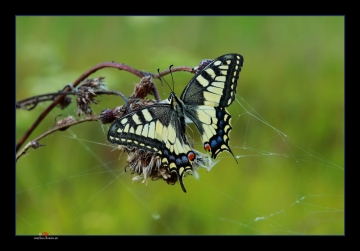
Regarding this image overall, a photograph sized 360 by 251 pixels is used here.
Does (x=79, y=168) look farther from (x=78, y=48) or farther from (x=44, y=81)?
(x=78, y=48)

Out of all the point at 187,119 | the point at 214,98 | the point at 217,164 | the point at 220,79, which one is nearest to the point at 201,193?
the point at 217,164

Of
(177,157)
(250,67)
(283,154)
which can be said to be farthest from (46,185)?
(250,67)

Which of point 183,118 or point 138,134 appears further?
point 183,118

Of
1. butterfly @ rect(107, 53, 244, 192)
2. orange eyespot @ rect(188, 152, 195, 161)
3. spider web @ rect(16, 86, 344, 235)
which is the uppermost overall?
butterfly @ rect(107, 53, 244, 192)

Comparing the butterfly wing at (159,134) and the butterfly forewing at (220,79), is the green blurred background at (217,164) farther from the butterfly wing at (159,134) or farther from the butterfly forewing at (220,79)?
the butterfly forewing at (220,79)

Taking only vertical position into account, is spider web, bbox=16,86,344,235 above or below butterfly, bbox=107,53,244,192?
below

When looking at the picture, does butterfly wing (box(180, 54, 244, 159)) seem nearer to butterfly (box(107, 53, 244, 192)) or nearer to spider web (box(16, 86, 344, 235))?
butterfly (box(107, 53, 244, 192))

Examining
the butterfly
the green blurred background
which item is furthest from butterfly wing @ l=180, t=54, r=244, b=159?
the green blurred background

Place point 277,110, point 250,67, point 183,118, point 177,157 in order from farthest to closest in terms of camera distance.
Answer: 1. point 250,67
2. point 277,110
3. point 183,118
4. point 177,157

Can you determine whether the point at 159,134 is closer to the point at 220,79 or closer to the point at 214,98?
the point at 214,98
